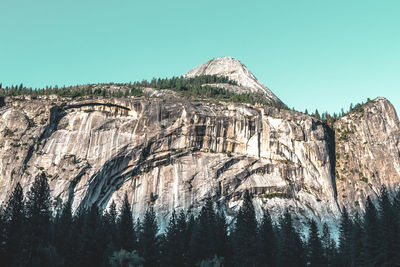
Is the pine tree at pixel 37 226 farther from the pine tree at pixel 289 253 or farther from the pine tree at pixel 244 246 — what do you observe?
the pine tree at pixel 289 253

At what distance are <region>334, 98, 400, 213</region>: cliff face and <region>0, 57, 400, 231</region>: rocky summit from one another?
16.7 inches

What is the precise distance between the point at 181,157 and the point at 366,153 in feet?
218

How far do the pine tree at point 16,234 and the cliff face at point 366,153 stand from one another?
4119 inches

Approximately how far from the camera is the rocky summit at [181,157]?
134m

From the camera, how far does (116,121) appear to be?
143375mm

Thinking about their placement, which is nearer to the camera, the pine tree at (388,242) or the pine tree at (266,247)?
the pine tree at (388,242)

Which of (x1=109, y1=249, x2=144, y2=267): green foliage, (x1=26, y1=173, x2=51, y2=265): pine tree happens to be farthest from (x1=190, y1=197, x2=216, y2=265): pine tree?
(x1=26, y1=173, x2=51, y2=265): pine tree

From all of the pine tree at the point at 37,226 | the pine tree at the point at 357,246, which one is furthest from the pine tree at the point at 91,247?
the pine tree at the point at 357,246

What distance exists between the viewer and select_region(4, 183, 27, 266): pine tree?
201 feet

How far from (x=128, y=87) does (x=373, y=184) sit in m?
101

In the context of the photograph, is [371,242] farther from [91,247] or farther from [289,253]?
[91,247]

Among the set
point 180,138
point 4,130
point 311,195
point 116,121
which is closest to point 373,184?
point 311,195

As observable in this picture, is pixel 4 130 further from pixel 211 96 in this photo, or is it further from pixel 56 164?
pixel 211 96

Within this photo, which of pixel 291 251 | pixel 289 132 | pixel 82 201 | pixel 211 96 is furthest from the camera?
pixel 211 96
